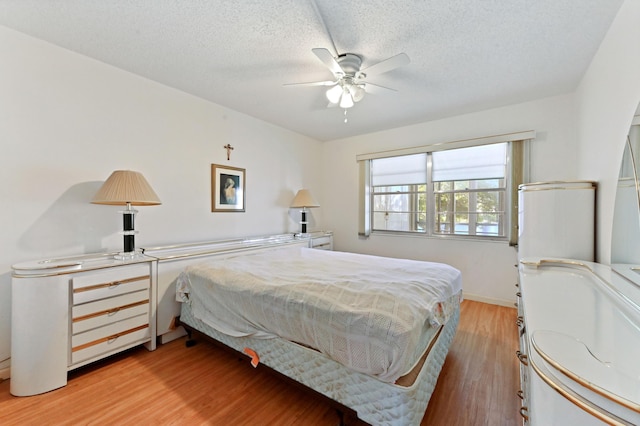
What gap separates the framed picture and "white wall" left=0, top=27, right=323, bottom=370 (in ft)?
0.29

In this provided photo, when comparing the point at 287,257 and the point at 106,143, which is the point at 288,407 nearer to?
the point at 287,257

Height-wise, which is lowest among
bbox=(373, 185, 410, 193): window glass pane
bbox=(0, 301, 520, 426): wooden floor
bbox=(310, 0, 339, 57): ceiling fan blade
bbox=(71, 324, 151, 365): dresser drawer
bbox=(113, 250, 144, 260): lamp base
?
bbox=(0, 301, 520, 426): wooden floor

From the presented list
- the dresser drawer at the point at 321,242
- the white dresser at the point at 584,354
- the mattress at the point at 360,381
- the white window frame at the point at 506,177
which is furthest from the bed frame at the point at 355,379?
the dresser drawer at the point at 321,242

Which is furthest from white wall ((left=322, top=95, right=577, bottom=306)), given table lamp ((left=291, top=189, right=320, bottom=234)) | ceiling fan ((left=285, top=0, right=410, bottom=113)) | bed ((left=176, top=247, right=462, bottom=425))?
ceiling fan ((left=285, top=0, right=410, bottom=113))

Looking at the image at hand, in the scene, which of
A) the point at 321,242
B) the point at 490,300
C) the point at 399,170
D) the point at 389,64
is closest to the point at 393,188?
the point at 399,170

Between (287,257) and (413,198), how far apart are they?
2.34 metres

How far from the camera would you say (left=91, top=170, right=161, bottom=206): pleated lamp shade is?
6.80 ft

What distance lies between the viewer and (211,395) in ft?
5.75

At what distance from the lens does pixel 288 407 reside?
1645 millimetres

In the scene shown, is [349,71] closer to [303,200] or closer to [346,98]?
[346,98]

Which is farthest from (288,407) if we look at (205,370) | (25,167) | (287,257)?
(25,167)

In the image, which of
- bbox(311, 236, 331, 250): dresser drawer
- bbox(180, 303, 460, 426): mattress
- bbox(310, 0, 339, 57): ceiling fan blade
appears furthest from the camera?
bbox(311, 236, 331, 250): dresser drawer

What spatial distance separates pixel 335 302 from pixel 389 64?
1.79 metres

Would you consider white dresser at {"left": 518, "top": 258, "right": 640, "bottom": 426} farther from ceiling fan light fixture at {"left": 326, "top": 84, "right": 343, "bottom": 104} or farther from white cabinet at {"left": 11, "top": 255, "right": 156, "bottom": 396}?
white cabinet at {"left": 11, "top": 255, "right": 156, "bottom": 396}
